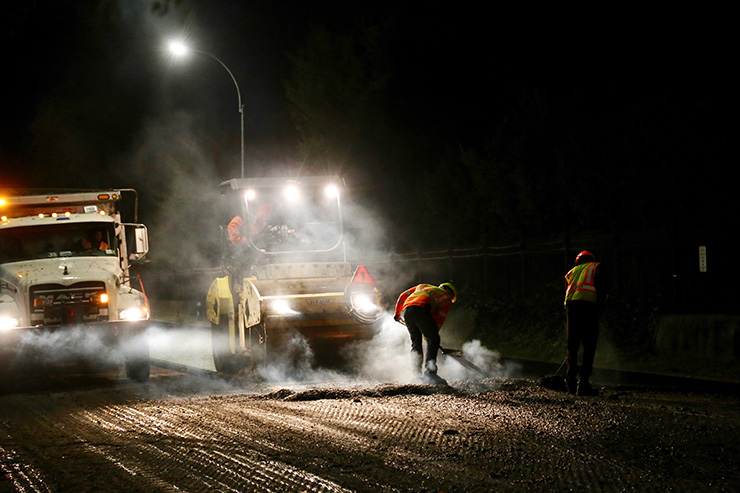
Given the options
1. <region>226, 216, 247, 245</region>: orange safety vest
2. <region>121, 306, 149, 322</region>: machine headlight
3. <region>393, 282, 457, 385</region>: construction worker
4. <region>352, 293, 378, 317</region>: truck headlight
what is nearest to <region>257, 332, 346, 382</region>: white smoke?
<region>352, 293, 378, 317</region>: truck headlight

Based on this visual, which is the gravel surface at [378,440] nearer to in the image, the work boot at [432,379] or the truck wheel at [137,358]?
the work boot at [432,379]

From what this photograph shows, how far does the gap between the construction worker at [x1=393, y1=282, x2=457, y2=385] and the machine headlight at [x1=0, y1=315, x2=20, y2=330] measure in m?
5.46

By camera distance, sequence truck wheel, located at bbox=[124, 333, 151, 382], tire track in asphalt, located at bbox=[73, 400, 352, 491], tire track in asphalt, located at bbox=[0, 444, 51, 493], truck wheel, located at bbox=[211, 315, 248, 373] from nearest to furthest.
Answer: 1. tire track in asphalt, located at bbox=[73, 400, 352, 491]
2. tire track in asphalt, located at bbox=[0, 444, 51, 493]
3. truck wheel, located at bbox=[124, 333, 151, 382]
4. truck wheel, located at bbox=[211, 315, 248, 373]

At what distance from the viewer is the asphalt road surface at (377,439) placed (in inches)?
238

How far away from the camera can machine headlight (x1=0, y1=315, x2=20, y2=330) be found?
12242 mm

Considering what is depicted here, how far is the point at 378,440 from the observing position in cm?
736

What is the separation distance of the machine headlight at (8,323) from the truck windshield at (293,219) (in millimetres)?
3662

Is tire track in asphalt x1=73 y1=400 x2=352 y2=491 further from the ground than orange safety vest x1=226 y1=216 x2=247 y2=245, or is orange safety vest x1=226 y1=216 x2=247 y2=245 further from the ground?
orange safety vest x1=226 y1=216 x2=247 y2=245

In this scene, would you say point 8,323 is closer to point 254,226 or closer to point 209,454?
point 254,226

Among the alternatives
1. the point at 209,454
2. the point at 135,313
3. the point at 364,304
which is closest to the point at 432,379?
the point at 364,304

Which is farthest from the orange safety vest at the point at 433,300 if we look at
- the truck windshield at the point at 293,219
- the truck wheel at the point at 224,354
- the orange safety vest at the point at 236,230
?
the truck wheel at the point at 224,354

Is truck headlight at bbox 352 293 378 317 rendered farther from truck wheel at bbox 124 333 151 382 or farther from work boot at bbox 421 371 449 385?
truck wheel at bbox 124 333 151 382

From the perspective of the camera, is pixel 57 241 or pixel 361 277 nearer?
pixel 361 277

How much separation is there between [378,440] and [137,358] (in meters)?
6.71
